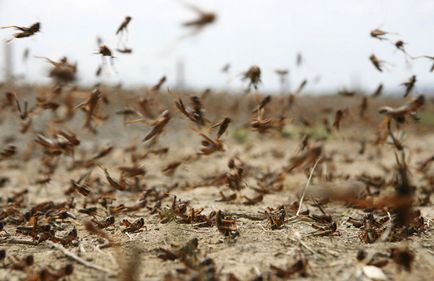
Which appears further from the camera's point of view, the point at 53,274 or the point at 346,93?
the point at 346,93

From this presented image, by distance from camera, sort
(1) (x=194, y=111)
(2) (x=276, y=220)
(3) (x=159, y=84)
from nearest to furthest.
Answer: (2) (x=276, y=220) < (1) (x=194, y=111) < (3) (x=159, y=84)

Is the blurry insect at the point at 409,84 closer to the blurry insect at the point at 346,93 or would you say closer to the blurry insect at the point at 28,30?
the blurry insect at the point at 346,93

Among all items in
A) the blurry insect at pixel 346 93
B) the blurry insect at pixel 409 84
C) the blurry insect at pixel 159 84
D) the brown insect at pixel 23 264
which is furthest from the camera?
the blurry insect at pixel 346 93

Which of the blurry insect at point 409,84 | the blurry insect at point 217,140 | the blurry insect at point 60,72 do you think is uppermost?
the blurry insect at point 409,84

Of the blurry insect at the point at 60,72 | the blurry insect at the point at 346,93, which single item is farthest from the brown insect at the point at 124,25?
the blurry insect at the point at 346,93

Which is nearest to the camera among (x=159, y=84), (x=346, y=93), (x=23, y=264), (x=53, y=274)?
(x=53, y=274)

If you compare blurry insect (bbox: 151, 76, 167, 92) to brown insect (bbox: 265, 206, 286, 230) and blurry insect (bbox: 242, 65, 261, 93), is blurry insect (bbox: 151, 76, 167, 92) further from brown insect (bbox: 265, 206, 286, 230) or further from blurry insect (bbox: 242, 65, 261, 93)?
brown insect (bbox: 265, 206, 286, 230)

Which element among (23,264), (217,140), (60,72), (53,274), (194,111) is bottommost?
(23,264)

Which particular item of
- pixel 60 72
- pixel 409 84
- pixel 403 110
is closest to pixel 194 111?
pixel 60 72

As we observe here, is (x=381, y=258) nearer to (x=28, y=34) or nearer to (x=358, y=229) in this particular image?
(x=358, y=229)

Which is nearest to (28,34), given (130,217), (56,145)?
(56,145)

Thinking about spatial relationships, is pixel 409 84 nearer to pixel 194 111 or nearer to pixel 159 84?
pixel 194 111
